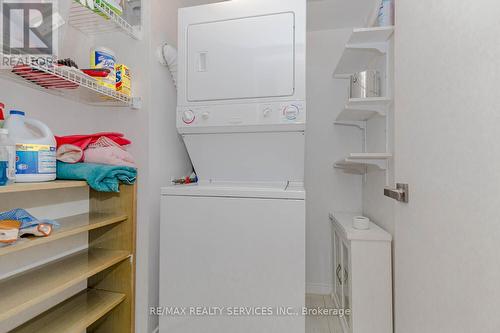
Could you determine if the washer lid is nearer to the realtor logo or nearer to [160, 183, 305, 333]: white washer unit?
[160, 183, 305, 333]: white washer unit

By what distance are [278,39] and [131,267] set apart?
169 centimetres

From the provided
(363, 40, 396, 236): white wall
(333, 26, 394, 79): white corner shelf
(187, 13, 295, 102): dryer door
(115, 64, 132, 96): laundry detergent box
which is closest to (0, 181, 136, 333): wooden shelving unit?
(115, 64, 132, 96): laundry detergent box

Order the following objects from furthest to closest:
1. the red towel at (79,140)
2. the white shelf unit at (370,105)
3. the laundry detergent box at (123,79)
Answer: the white shelf unit at (370,105) < the laundry detergent box at (123,79) < the red towel at (79,140)

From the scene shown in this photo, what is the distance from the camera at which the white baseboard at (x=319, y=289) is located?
2449mm

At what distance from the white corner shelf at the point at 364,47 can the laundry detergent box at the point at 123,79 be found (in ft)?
4.86

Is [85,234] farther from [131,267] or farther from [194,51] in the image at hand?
[194,51]

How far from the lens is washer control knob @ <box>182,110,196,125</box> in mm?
1635

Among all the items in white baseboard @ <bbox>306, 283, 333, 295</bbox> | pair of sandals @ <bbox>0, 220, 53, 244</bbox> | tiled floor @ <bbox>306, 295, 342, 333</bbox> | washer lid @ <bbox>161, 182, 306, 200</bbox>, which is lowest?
tiled floor @ <bbox>306, 295, 342, 333</bbox>

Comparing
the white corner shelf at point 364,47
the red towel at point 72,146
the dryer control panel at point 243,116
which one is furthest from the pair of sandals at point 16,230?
the white corner shelf at point 364,47

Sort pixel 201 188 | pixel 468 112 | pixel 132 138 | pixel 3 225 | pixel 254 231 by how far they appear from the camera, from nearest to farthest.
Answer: pixel 468 112 → pixel 3 225 → pixel 254 231 → pixel 201 188 → pixel 132 138

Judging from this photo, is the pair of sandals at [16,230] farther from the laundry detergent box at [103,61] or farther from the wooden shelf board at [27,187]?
the laundry detergent box at [103,61]

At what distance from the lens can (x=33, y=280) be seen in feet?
3.71

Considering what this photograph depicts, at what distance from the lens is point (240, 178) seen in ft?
5.81

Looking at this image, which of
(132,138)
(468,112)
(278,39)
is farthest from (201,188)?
(468,112)
